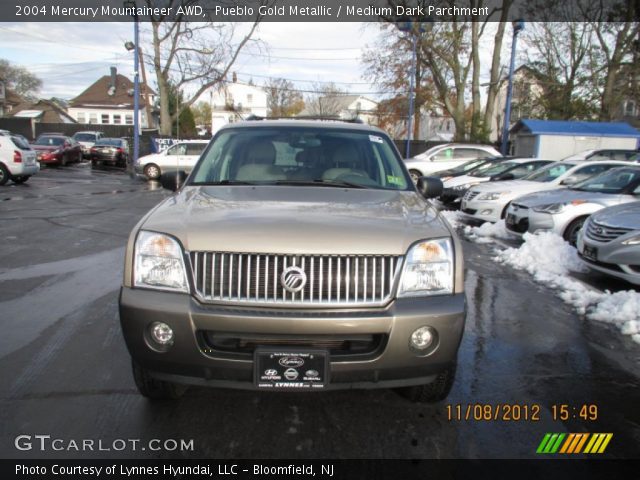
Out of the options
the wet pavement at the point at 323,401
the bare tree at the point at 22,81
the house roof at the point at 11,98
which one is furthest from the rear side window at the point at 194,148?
the bare tree at the point at 22,81

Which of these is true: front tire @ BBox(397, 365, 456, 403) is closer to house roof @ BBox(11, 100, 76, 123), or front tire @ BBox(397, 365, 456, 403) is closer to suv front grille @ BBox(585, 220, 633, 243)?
suv front grille @ BBox(585, 220, 633, 243)

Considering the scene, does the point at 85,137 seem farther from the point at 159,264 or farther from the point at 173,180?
the point at 159,264

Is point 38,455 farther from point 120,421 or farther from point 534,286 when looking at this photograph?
point 534,286

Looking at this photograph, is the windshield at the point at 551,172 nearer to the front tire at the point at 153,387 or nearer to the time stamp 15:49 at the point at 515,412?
the time stamp 15:49 at the point at 515,412

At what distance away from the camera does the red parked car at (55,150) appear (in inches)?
1078

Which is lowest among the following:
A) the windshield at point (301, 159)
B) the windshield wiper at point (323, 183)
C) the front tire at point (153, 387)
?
the front tire at point (153, 387)

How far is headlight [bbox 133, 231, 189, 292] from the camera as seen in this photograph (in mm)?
2686

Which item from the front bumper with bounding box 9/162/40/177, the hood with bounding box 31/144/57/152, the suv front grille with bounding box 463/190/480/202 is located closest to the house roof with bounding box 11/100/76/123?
the hood with bounding box 31/144/57/152

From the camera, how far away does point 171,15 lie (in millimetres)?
33875

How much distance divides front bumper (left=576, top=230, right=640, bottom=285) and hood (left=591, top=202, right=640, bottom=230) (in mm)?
220

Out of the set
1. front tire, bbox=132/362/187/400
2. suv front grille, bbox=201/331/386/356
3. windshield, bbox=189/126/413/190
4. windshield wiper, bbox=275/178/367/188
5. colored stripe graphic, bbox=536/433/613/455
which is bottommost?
colored stripe graphic, bbox=536/433/613/455

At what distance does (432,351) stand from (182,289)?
1349 millimetres

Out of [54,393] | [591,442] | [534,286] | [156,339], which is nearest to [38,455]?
[54,393]

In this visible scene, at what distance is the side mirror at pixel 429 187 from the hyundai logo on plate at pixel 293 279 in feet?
6.52
